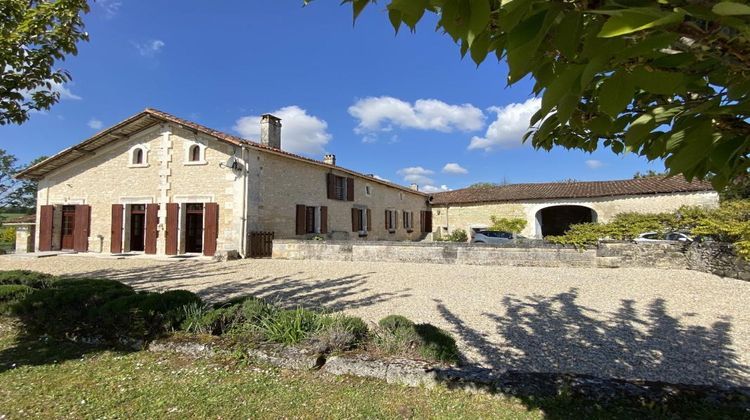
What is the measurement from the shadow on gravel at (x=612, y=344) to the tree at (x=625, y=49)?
3.23m

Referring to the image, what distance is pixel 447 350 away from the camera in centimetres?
342

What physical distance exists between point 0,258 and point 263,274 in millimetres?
11281

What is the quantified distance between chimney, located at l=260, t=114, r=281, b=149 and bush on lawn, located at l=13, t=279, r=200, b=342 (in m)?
11.5

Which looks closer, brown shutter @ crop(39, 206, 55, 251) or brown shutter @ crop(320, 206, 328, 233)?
brown shutter @ crop(39, 206, 55, 251)

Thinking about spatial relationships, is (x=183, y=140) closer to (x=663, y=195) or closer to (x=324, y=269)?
(x=324, y=269)

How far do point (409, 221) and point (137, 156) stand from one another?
622 inches

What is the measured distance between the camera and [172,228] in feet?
44.2

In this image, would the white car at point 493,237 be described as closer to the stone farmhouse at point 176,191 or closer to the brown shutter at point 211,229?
the stone farmhouse at point 176,191

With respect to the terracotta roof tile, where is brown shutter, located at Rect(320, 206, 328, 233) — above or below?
below

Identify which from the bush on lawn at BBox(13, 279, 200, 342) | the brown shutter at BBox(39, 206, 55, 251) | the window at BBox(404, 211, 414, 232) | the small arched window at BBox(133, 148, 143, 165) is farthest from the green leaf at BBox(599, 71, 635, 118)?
the window at BBox(404, 211, 414, 232)

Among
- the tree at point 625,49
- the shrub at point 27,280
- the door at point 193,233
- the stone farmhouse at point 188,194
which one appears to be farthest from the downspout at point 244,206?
the tree at point 625,49

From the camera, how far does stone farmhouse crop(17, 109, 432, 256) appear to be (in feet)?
42.3

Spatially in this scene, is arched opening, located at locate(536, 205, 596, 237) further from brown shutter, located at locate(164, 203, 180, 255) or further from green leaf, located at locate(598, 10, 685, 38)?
green leaf, located at locate(598, 10, 685, 38)

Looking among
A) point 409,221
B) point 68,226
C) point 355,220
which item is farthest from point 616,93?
point 409,221
